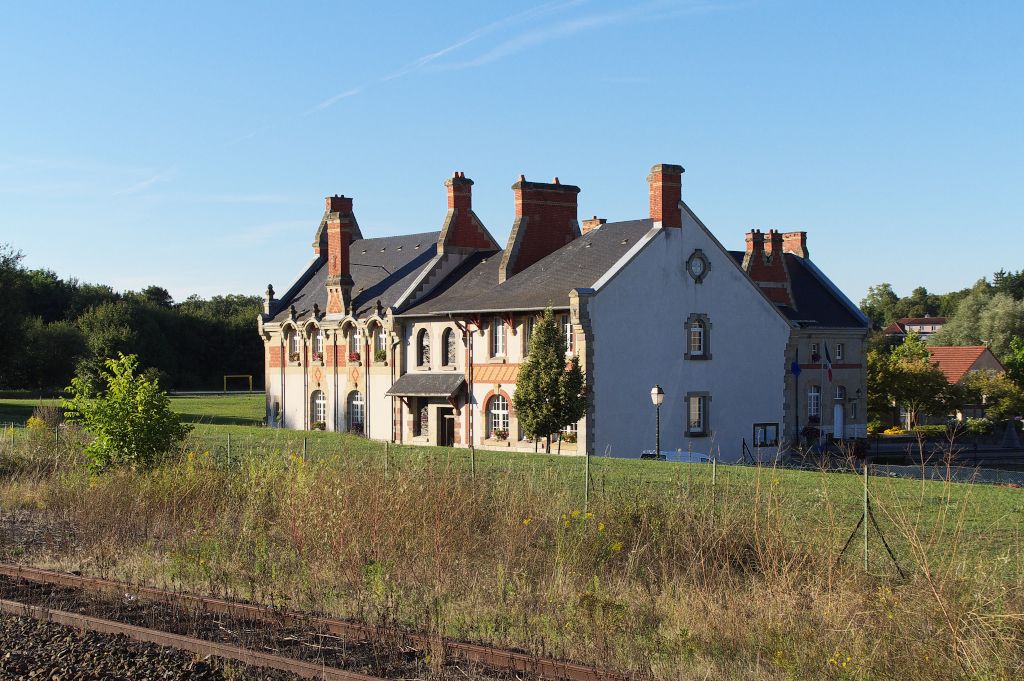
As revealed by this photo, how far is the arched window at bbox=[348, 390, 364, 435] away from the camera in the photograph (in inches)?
1676

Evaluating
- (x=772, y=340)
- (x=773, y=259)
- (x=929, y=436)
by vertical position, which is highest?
(x=773, y=259)

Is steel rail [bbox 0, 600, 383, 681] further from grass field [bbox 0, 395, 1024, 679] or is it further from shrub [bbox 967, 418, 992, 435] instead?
shrub [bbox 967, 418, 992, 435]

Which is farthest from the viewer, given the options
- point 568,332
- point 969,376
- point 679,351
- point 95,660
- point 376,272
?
point 969,376

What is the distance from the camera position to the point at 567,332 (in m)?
33.6

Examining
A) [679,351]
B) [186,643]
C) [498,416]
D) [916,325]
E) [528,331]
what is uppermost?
[916,325]

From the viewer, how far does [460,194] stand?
4309cm

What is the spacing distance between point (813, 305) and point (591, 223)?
13444mm

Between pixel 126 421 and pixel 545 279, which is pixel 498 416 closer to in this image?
pixel 545 279

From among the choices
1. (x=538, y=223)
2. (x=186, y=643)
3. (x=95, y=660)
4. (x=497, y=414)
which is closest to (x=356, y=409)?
(x=497, y=414)

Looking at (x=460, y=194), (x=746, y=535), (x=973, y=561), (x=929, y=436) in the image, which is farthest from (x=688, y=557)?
(x=929, y=436)

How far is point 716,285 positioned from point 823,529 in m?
25.7

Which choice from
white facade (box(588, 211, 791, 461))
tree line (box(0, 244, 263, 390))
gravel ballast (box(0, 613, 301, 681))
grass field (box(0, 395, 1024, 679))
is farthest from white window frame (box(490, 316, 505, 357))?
tree line (box(0, 244, 263, 390))

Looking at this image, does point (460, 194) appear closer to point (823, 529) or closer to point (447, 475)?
point (447, 475)

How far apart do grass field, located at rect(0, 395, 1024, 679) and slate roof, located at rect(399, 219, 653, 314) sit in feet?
60.2
